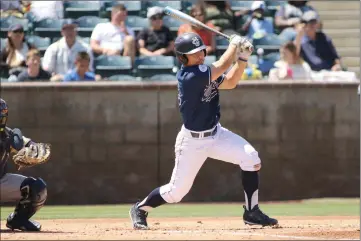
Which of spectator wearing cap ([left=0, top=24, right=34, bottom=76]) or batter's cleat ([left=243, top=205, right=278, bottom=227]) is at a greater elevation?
spectator wearing cap ([left=0, top=24, right=34, bottom=76])

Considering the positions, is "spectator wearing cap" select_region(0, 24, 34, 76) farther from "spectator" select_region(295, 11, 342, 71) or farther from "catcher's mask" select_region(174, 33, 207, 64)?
"catcher's mask" select_region(174, 33, 207, 64)

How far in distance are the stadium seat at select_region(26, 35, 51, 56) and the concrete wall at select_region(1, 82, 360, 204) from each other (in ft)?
3.71

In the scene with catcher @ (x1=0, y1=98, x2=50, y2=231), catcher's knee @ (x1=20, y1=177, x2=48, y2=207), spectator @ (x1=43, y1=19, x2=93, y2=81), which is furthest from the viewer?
spectator @ (x1=43, y1=19, x2=93, y2=81)

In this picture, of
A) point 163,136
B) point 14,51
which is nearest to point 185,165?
point 163,136

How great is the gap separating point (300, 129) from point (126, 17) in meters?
3.09

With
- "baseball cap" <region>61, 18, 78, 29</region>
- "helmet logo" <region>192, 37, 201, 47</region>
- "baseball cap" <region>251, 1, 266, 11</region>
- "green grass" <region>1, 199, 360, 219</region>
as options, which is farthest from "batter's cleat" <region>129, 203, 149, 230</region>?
"baseball cap" <region>251, 1, 266, 11</region>

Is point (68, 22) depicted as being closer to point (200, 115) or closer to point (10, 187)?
point (200, 115)

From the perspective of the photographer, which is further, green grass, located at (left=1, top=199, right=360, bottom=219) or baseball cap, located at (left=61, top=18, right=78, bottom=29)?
baseball cap, located at (left=61, top=18, right=78, bottom=29)

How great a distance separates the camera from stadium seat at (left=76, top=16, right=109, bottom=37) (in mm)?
14289

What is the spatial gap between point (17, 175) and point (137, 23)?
6.72 m

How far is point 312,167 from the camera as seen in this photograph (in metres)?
13.3

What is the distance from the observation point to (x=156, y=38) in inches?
551

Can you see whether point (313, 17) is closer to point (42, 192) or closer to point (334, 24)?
point (334, 24)

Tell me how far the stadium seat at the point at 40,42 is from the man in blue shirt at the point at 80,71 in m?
0.93
